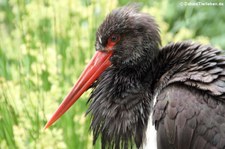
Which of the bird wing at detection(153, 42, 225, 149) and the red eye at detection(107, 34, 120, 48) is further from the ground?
the red eye at detection(107, 34, 120, 48)

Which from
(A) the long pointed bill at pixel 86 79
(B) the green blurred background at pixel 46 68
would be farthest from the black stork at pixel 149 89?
(B) the green blurred background at pixel 46 68

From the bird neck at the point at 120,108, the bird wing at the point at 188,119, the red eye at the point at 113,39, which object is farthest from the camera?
the red eye at the point at 113,39

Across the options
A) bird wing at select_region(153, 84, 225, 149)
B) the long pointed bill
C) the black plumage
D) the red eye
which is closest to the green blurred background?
the long pointed bill

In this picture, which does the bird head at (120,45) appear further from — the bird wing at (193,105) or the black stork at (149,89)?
the bird wing at (193,105)

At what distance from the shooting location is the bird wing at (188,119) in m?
3.79

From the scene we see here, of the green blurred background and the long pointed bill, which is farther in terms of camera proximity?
the green blurred background

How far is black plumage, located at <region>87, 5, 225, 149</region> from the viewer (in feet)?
12.5

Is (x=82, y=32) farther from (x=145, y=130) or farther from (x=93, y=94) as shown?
(x=145, y=130)

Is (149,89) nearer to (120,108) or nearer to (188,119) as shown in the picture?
(120,108)

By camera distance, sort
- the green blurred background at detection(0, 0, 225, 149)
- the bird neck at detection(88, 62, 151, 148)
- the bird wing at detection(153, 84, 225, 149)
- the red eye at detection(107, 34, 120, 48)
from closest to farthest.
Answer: the bird wing at detection(153, 84, 225, 149)
the bird neck at detection(88, 62, 151, 148)
the red eye at detection(107, 34, 120, 48)
the green blurred background at detection(0, 0, 225, 149)

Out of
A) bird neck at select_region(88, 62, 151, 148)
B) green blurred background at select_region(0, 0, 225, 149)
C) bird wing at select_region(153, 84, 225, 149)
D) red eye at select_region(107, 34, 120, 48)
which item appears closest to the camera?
bird wing at select_region(153, 84, 225, 149)

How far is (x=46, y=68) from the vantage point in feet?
15.4

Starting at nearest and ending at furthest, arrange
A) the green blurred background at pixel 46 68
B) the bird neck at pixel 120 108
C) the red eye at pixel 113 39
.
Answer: the bird neck at pixel 120 108 < the red eye at pixel 113 39 < the green blurred background at pixel 46 68

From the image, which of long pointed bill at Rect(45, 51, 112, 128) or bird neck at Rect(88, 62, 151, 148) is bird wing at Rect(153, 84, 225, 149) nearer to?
bird neck at Rect(88, 62, 151, 148)
